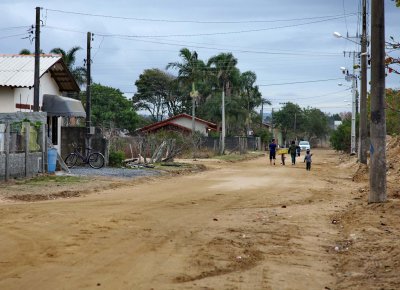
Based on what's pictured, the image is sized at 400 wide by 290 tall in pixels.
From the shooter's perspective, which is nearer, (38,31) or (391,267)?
(391,267)

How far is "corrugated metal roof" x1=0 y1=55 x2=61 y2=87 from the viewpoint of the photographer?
27.5 m

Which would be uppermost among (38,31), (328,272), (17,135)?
(38,31)

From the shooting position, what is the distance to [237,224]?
12328 mm

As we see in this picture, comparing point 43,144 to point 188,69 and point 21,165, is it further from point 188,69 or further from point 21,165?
point 188,69

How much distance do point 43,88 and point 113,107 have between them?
42339mm

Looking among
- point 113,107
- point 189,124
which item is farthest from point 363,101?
point 113,107

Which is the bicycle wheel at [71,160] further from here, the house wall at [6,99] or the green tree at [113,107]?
the green tree at [113,107]

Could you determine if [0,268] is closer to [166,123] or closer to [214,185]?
[214,185]

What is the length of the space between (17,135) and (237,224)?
1190cm

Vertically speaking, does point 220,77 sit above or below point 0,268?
above

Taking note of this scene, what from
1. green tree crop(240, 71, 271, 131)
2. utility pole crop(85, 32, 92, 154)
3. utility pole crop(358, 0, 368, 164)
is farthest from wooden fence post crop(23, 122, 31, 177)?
green tree crop(240, 71, 271, 131)

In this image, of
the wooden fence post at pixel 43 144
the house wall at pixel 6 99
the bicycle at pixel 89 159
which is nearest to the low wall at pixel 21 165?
the wooden fence post at pixel 43 144

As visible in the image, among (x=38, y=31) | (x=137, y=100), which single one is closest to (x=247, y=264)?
(x=38, y=31)

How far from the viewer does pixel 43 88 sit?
30016 millimetres
